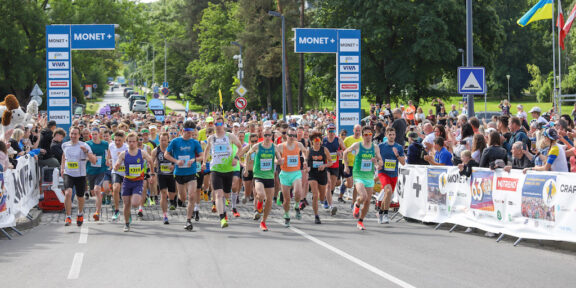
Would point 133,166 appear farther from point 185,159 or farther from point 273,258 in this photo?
point 273,258

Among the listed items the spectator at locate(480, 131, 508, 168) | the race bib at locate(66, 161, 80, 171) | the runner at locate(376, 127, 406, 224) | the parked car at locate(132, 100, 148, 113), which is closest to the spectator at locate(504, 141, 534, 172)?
the spectator at locate(480, 131, 508, 168)

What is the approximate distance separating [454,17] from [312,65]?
1015 cm

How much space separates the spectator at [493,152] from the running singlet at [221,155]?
15.3 feet

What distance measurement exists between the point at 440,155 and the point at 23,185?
868cm

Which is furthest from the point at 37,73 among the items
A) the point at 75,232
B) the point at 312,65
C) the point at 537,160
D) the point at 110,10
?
the point at 537,160

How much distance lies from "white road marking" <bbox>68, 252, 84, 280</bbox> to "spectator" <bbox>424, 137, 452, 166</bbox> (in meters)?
7.35

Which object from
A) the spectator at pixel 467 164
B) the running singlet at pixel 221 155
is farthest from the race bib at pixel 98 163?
the spectator at pixel 467 164

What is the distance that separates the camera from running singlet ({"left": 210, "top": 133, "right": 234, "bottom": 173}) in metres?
13.7

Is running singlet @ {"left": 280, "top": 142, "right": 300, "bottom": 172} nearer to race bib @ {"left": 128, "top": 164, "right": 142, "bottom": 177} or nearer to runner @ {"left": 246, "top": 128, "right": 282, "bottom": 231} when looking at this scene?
runner @ {"left": 246, "top": 128, "right": 282, "bottom": 231}

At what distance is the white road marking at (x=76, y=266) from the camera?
344 inches

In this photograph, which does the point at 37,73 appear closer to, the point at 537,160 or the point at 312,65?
the point at 312,65

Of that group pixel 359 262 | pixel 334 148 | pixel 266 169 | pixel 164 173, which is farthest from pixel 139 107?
pixel 359 262

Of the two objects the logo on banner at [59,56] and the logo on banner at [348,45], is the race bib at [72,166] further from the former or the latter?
the logo on banner at [348,45]

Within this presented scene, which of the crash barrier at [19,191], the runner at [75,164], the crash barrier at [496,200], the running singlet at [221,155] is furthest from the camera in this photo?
the runner at [75,164]
